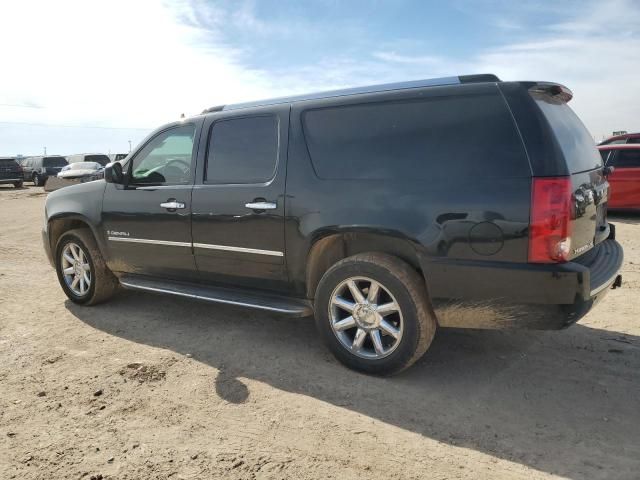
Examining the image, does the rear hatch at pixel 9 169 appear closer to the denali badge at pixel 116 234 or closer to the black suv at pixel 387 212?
the denali badge at pixel 116 234

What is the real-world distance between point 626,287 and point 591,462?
3.62m

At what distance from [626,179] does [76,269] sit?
1043cm

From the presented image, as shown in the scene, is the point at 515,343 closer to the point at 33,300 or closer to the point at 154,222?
the point at 154,222

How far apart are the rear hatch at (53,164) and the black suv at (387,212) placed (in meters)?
26.7

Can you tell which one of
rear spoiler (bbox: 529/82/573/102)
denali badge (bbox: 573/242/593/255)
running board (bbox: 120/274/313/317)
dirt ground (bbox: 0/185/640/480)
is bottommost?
dirt ground (bbox: 0/185/640/480)

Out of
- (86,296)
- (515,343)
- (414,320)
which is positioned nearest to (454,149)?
(414,320)

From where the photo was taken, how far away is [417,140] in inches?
130

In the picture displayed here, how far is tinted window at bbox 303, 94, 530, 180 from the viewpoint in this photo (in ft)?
9.89

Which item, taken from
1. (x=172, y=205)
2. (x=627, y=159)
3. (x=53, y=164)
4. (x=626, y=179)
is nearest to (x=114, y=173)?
(x=172, y=205)

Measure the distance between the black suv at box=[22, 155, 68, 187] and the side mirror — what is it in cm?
2613

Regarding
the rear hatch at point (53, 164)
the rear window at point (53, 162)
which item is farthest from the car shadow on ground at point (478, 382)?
the rear window at point (53, 162)

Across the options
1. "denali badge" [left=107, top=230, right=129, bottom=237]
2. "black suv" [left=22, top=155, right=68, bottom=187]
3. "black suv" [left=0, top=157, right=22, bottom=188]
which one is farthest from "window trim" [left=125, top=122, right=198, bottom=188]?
"black suv" [left=22, top=155, right=68, bottom=187]

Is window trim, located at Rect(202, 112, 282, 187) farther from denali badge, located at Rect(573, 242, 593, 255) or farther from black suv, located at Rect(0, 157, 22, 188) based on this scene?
black suv, located at Rect(0, 157, 22, 188)

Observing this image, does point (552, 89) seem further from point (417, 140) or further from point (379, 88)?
point (379, 88)
